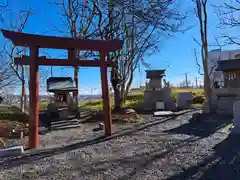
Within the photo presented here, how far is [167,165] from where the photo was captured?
359 centimetres

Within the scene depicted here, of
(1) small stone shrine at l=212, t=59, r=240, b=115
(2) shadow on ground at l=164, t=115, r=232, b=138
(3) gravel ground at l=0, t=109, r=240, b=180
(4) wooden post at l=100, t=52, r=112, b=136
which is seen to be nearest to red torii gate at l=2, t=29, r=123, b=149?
(4) wooden post at l=100, t=52, r=112, b=136


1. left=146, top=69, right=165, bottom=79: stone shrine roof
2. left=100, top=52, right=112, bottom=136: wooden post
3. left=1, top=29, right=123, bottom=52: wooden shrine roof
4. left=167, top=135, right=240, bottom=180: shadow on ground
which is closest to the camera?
left=167, top=135, right=240, bottom=180: shadow on ground

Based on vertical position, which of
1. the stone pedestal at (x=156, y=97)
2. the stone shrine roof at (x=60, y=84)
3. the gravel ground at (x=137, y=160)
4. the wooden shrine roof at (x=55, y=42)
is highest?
the wooden shrine roof at (x=55, y=42)

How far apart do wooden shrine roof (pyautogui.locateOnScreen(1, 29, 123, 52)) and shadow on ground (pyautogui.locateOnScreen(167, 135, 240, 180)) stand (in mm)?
3941

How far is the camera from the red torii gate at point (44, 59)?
5.27 meters

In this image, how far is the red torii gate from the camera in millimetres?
5270

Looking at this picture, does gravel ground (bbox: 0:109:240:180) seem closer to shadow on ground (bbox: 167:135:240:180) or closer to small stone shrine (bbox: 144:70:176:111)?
shadow on ground (bbox: 167:135:240:180)

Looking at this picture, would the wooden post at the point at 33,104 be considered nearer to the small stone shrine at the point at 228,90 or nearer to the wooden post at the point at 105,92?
the wooden post at the point at 105,92

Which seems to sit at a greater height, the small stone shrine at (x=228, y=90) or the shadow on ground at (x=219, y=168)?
the small stone shrine at (x=228, y=90)

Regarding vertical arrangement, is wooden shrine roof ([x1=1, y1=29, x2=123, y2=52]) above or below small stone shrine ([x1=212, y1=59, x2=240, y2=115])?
above

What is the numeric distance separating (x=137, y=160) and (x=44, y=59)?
141 inches

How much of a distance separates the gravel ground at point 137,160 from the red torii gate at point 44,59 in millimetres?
840

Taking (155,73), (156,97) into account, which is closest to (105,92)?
(156,97)

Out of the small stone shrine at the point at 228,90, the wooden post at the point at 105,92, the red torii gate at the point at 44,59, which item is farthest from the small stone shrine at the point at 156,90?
the red torii gate at the point at 44,59
